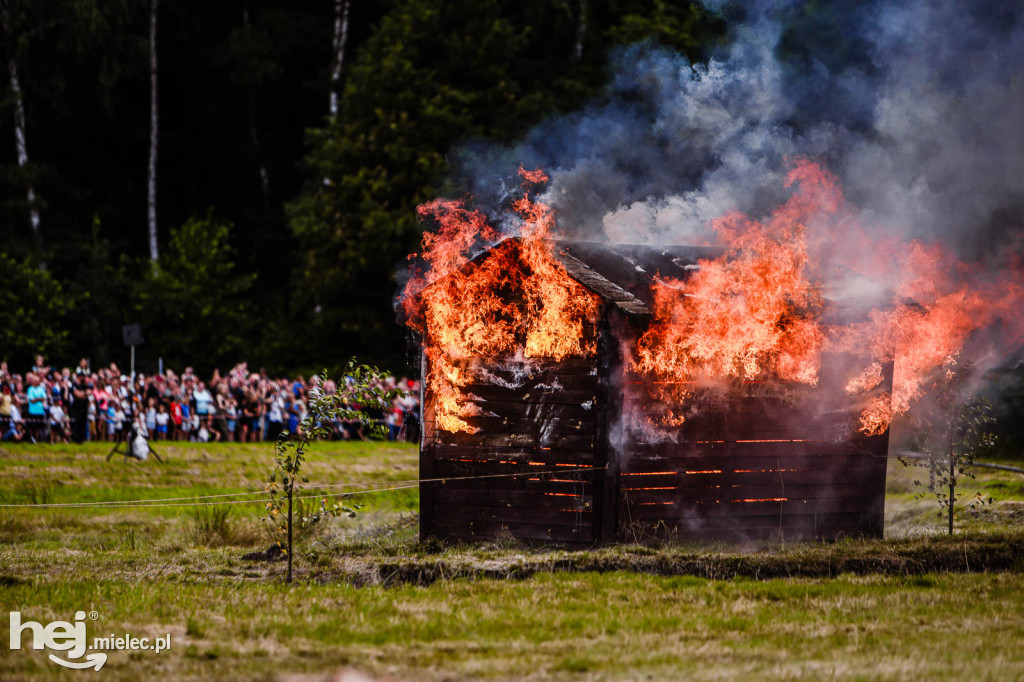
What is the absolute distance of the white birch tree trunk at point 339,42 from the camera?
4131 centimetres

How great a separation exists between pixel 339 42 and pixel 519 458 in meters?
32.3

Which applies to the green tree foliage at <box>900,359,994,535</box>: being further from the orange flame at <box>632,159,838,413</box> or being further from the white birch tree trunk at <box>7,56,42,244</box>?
the white birch tree trunk at <box>7,56,42,244</box>

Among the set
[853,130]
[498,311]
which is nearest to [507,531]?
[498,311]

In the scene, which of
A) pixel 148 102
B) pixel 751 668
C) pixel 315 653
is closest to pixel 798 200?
pixel 751 668

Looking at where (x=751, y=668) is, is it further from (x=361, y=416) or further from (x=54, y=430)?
(x=54, y=430)

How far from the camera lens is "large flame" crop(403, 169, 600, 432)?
13.5 metres

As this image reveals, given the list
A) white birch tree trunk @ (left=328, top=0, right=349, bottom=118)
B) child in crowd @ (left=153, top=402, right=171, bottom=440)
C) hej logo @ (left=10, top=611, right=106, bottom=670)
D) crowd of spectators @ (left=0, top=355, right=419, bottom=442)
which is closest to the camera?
hej logo @ (left=10, top=611, right=106, bottom=670)

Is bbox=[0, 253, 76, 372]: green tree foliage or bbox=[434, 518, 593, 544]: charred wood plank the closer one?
bbox=[434, 518, 593, 544]: charred wood plank

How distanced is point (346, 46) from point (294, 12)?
2521mm

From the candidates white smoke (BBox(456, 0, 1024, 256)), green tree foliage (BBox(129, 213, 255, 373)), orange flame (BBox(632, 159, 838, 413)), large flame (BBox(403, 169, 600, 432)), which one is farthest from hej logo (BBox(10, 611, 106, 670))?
green tree foliage (BBox(129, 213, 255, 373))

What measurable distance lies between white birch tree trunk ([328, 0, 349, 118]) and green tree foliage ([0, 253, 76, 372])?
42.2 feet

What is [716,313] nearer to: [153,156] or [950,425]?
[950,425]

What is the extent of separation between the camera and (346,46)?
4553 cm

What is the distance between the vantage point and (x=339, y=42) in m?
42.2
